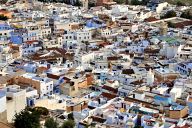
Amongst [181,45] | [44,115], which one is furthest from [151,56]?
[44,115]

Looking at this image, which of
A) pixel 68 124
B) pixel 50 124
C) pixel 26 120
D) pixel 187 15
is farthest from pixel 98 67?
pixel 187 15

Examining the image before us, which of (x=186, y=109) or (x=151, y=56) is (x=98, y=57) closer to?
(x=151, y=56)

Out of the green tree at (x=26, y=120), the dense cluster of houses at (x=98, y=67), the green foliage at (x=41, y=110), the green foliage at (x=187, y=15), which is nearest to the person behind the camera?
the green tree at (x=26, y=120)

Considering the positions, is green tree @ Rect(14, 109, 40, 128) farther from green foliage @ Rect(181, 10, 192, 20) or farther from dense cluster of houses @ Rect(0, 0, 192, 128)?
green foliage @ Rect(181, 10, 192, 20)

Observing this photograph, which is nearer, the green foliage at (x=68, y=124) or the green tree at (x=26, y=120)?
the green tree at (x=26, y=120)

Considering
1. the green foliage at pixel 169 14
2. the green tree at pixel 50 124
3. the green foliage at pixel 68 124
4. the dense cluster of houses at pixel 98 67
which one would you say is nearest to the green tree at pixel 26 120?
the green tree at pixel 50 124

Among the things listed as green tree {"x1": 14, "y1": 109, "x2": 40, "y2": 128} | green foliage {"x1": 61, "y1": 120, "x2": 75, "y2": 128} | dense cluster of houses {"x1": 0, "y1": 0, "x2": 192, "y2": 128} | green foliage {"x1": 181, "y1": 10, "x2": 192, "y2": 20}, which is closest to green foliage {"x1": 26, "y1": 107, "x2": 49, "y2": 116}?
dense cluster of houses {"x1": 0, "y1": 0, "x2": 192, "y2": 128}

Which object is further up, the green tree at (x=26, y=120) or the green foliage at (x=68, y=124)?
the green tree at (x=26, y=120)

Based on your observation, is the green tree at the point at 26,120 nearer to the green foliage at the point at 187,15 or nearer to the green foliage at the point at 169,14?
the green foliage at the point at 169,14

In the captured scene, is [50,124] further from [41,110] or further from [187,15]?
[187,15]

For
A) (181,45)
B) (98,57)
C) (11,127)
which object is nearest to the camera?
(11,127)

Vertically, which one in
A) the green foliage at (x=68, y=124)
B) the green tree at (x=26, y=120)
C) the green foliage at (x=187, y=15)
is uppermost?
the green foliage at (x=187, y=15)
